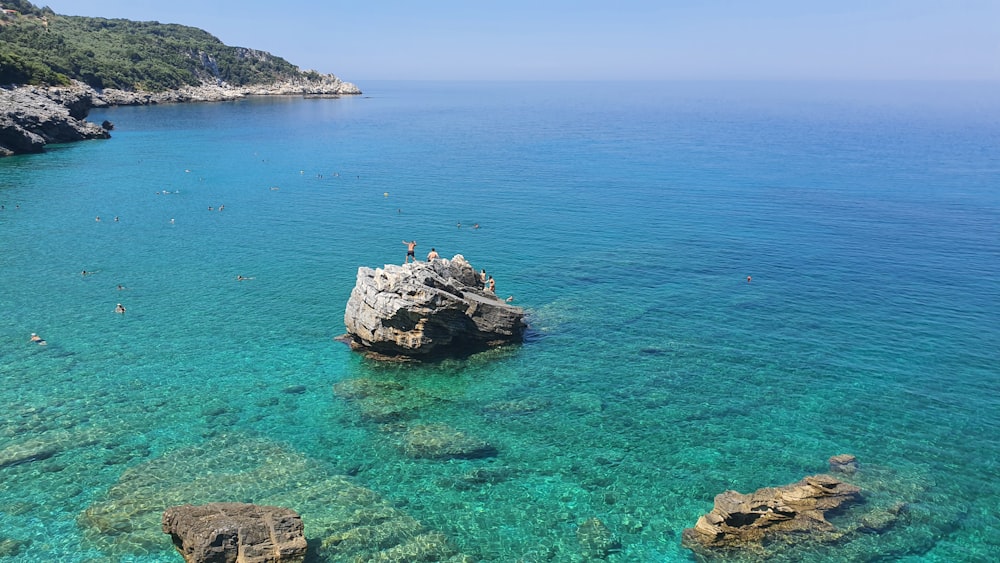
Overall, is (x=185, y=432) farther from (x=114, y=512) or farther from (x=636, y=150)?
(x=636, y=150)

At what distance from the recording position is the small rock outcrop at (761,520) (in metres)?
24.6

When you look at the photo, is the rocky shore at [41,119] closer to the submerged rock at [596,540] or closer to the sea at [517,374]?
the sea at [517,374]

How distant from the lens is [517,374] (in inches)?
1505

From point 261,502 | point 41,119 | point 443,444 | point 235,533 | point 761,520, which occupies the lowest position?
point 261,502

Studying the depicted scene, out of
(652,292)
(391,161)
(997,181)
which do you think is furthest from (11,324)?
(997,181)

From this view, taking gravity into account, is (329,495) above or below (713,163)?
below

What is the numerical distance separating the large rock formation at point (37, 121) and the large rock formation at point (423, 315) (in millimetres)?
89999

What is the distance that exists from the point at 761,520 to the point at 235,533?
19429mm

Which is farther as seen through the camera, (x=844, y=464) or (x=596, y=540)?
(x=844, y=464)

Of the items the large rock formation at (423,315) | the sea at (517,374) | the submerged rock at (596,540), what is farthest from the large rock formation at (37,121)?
the submerged rock at (596,540)

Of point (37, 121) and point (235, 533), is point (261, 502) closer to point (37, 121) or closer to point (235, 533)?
point (235, 533)

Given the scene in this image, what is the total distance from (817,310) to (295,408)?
3643cm

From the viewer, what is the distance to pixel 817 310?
155 ft

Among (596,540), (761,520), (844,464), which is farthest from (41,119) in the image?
(844,464)
